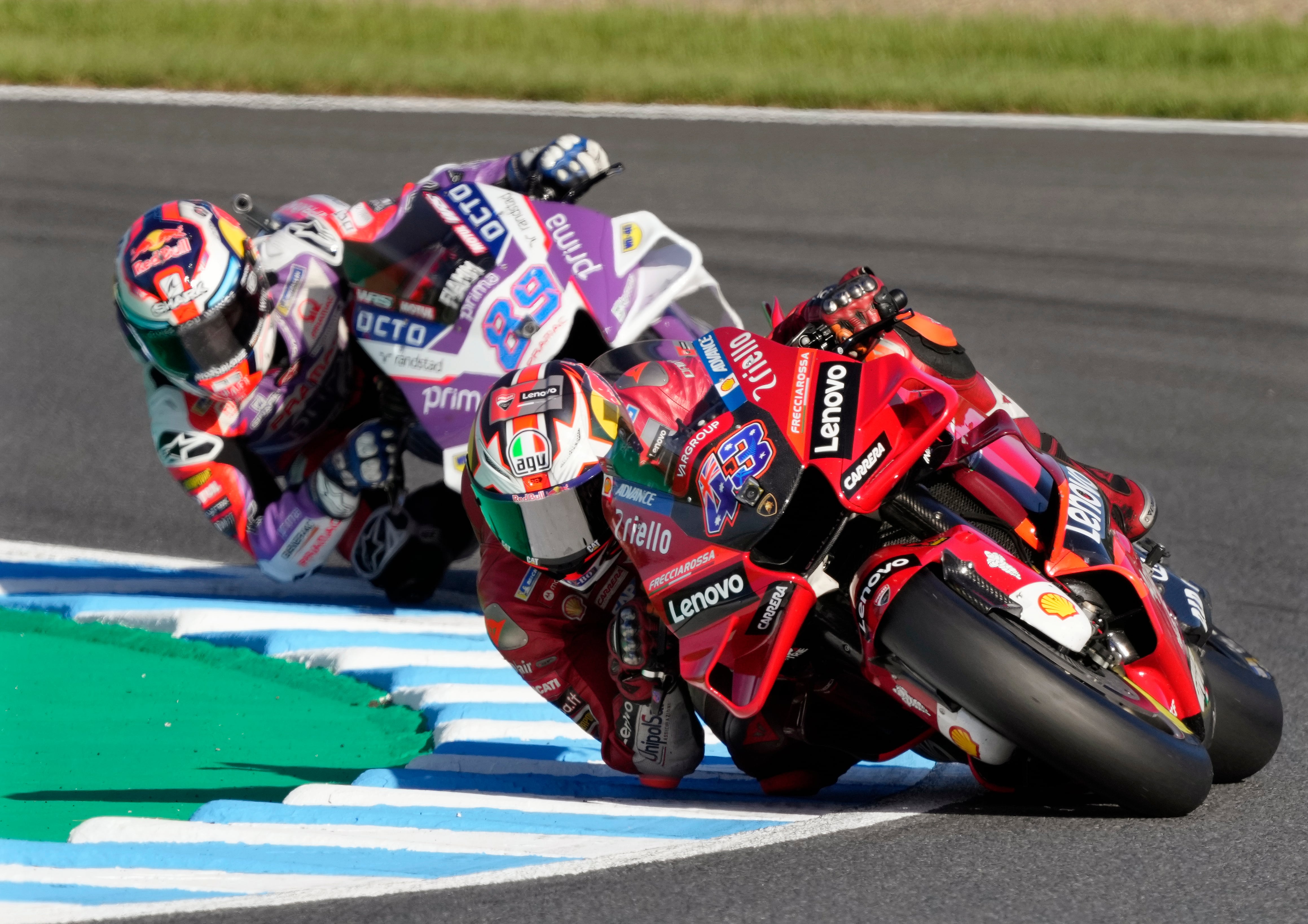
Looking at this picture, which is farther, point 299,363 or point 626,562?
point 299,363

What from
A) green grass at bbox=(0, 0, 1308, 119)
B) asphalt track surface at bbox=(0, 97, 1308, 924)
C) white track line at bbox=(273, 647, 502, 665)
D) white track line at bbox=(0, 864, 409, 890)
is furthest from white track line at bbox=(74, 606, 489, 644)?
green grass at bbox=(0, 0, 1308, 119)

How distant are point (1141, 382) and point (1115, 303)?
4.04 feet

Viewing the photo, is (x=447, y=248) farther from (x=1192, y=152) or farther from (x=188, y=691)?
(x=1192, y=152)

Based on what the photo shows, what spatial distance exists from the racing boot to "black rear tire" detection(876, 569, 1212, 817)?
0.85 meters

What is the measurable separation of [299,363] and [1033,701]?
4.03m

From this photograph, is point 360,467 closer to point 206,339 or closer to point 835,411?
point 206,339

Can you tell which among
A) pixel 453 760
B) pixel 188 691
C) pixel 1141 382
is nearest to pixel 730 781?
pixel 453 760

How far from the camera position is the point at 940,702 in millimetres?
3482

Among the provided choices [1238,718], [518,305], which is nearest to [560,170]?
[518,305]

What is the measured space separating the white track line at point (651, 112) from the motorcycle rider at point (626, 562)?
8.70 meters

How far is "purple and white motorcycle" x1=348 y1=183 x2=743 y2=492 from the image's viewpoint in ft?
19.4

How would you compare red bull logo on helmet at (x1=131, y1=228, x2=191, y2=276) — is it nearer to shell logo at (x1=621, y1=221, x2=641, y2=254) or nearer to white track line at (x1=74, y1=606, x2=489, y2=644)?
white track line at (x1=74, y1=606, x2=489, y2=644)

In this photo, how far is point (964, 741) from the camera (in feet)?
11.5

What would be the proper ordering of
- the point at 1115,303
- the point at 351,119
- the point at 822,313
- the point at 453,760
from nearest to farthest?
the point at 822,313 < the point at 453,760 < the point at 1115,303 < the point at 351,119
